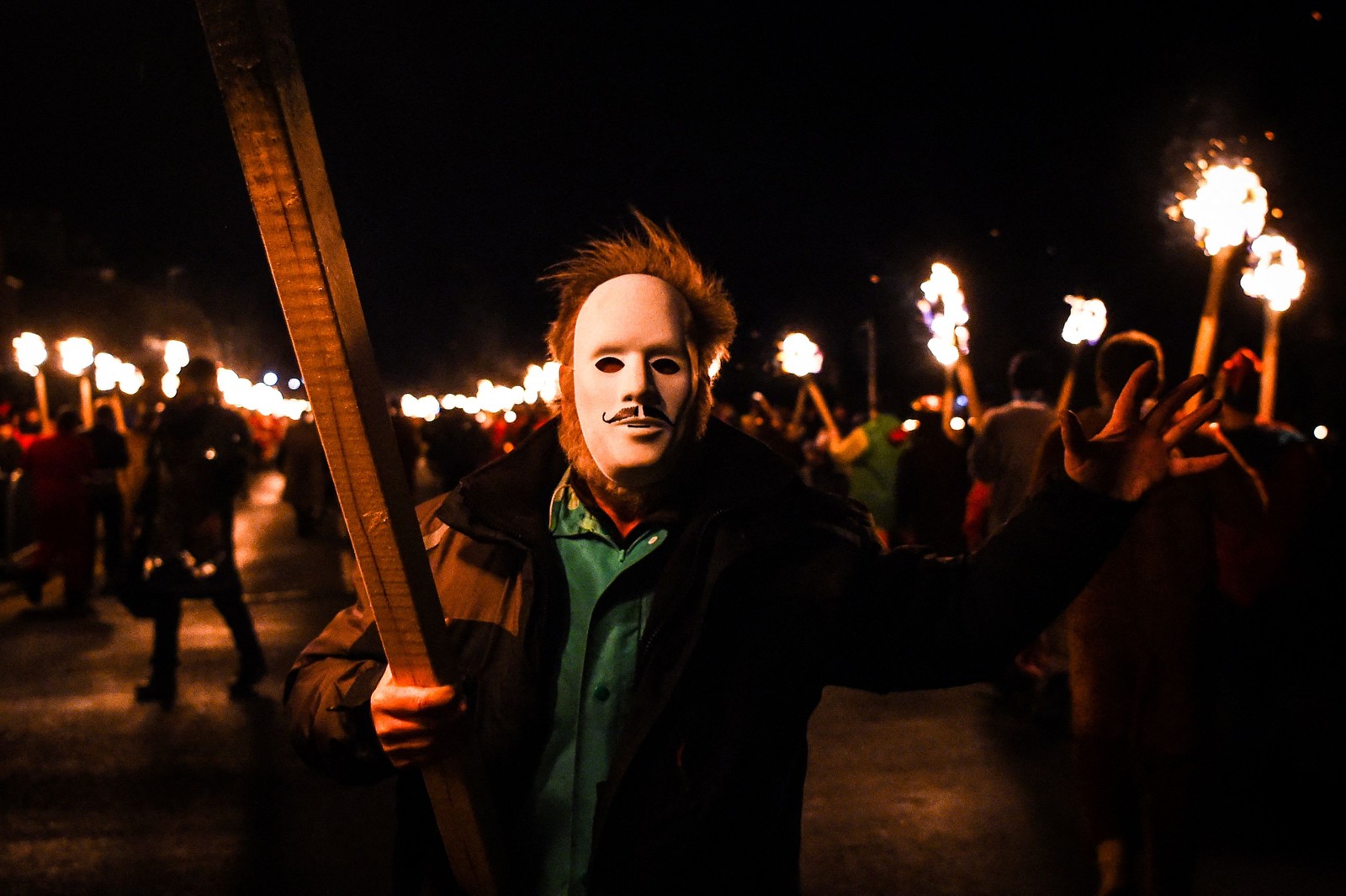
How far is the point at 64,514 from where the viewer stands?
1034cm

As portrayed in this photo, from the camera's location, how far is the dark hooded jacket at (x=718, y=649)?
5.93ft

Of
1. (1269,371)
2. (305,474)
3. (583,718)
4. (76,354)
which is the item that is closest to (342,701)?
(583,718)

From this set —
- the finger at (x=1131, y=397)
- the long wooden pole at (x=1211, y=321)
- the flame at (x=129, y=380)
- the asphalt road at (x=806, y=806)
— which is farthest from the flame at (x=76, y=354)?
the finger at (x=1131, y=397)

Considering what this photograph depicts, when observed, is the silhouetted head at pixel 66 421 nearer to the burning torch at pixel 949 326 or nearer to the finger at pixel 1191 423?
the burning torch at pixel 949 326

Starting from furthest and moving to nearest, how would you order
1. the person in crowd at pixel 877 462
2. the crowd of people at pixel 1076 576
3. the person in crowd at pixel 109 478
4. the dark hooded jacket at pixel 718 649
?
the person in crowd at pixel 109 478, the person in crowd at pixel 877 462, the crowd of people at pixel 1076 576, the dark hooded jacket at pixel 718 649

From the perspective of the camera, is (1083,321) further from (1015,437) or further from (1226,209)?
(1015,437)

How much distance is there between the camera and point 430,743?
1.61 meters

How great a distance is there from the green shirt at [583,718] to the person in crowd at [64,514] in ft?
32.7

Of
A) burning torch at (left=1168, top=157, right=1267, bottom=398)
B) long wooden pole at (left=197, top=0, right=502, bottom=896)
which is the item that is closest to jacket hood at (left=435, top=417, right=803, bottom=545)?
long wooden pole at (left=197, top=0, right=502, bottom=896)

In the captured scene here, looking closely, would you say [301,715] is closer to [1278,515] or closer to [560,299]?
[560,299]

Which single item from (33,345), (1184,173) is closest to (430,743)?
(33,345)

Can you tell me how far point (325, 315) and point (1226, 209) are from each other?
22.2 ft

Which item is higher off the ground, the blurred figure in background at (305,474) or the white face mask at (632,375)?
the white face mask at (632,375)

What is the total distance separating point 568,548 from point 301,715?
0.59 metres
